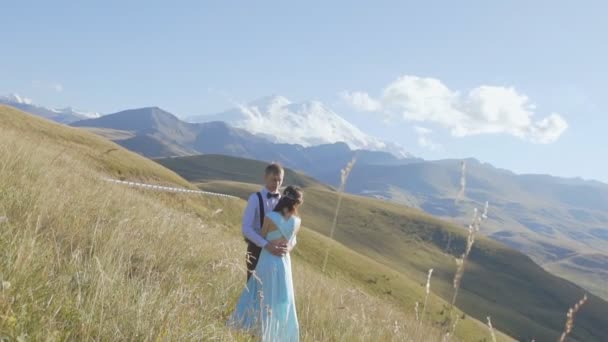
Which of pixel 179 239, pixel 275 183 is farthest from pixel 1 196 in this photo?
pixel 275 183

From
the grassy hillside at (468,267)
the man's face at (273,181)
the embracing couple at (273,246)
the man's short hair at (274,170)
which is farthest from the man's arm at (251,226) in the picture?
the grassy hillside at (468,267)

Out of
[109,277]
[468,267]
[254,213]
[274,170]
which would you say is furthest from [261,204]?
[468,267]

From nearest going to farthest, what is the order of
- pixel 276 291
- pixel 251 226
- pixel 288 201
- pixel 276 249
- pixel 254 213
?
1. pixel 276 291
2. pixel 276 249
3. pixel 288 201
4. pixel 251 226
5. pixel 254 213

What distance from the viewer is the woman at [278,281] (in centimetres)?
598

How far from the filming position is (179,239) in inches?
273

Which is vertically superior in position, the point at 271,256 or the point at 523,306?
the point at 271,256

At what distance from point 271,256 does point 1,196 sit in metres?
3.51

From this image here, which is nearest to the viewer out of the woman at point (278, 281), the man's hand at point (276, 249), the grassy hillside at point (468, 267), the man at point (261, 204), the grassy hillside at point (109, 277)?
the grassy hillside at point (109, 277)

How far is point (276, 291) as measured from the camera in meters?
6.93

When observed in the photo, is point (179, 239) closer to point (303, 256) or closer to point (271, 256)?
point (271, 256)

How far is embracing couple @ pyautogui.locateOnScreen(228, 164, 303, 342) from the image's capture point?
20.9ft

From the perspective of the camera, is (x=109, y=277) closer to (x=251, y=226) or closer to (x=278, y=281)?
(x=278, y=281)

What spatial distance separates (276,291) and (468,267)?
12589 cm

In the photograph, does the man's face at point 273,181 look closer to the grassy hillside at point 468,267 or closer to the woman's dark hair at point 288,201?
the woman's dark hair at point 288,201
